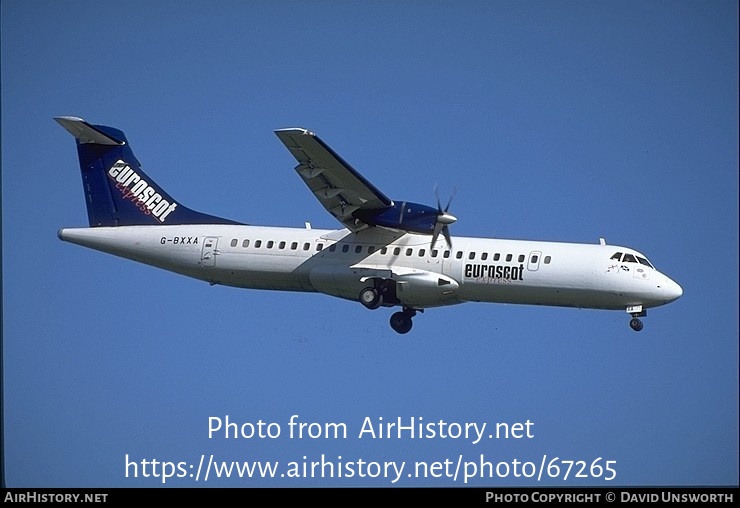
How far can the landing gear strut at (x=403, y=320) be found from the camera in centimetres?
3697

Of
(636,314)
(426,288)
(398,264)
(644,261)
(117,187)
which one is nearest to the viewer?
(636,314)

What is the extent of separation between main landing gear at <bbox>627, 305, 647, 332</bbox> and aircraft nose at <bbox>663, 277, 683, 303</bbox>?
2.39 feet

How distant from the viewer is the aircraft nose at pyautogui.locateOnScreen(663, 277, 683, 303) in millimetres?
33594

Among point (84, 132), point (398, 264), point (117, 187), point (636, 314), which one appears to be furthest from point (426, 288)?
point (84, 132)

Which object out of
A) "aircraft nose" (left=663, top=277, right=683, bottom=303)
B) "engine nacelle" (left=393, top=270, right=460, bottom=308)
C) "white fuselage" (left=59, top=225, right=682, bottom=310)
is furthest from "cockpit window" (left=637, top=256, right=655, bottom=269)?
"engine nacelle" (left=393, top=270, right=460, bottom=308)

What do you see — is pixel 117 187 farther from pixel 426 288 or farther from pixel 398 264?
pixel 426 288

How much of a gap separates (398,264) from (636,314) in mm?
6755

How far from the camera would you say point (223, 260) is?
36750mm

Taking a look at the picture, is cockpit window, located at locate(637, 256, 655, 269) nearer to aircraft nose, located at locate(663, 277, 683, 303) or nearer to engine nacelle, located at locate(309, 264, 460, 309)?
aircraft nose, located at locate(663, 277, 683, 303)

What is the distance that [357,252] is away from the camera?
36.0 m

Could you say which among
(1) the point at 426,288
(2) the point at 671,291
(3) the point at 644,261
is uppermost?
(3) the point at 644,261

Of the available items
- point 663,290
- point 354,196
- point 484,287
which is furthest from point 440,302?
point 663,290
